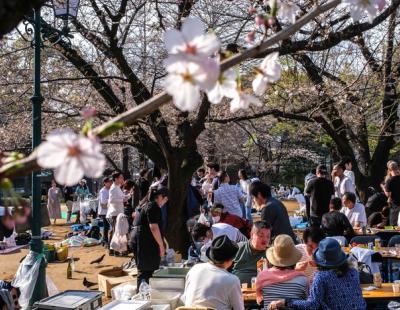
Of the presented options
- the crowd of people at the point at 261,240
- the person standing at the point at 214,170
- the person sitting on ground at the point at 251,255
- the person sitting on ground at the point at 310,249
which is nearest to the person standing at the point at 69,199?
the crowd of people at the point at 261,240

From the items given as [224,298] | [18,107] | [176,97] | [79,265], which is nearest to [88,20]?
[18,107]

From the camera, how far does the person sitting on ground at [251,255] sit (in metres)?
5.80

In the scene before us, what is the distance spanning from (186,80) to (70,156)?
351 mm

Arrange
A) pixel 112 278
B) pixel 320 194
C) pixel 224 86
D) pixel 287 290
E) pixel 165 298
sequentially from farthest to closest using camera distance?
1. pixel 320 194
2. pixel 112 278
3. pixel 165 298
4. pixel 287 290
5. pixel 224 86

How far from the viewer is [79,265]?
10.7 m

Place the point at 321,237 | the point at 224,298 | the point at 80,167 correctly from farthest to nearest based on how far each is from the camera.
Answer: the point at 321,237 → the point at 224,298 → the point at 80,167

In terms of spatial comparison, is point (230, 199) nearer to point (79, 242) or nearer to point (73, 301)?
point (73, 301)

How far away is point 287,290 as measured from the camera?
15.6 ft

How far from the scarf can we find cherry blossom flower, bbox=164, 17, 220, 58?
A: 3.77 metres

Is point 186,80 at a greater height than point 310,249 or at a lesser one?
greater

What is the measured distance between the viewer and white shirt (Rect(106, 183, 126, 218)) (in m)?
11.4

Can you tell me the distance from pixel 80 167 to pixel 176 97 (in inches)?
11.6

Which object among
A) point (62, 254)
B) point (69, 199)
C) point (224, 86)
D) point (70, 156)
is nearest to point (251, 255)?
point (224, 86)

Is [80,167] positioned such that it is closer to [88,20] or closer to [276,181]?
[88,20]
